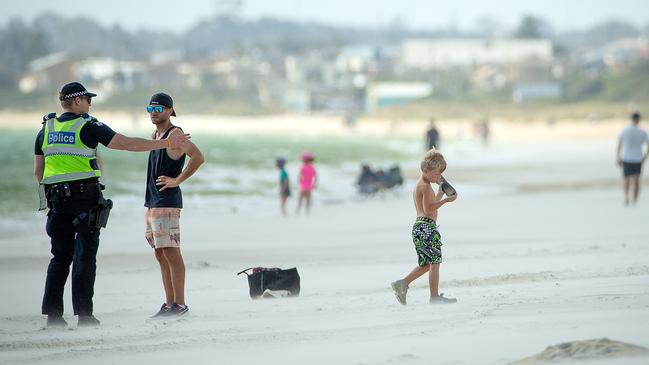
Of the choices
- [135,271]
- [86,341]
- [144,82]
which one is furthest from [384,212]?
[144,82]

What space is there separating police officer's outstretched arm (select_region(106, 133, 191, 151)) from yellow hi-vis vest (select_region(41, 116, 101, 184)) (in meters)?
0.19

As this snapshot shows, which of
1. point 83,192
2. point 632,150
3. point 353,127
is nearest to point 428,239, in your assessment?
point 83,192

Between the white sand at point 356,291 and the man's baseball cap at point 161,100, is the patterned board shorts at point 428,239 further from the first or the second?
the man's baseball cap at point 161,100

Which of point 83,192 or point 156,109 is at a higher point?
point 156,109

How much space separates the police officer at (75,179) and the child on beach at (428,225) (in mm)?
1679

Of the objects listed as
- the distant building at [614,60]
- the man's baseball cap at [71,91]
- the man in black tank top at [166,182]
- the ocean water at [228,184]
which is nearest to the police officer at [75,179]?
the man's baseball cap at [71,91]

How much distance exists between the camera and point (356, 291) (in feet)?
27.0

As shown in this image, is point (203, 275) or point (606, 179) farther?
point (606, 179)

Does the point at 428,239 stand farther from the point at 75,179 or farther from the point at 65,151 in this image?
the point at 65,151

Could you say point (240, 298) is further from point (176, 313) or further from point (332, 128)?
point (332, 128)

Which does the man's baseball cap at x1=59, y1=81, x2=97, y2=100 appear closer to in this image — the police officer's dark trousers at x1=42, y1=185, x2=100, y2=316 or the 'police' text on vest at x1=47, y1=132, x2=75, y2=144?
the 'police' text on vest at x1=47, y1=132, x2=75, y2=144

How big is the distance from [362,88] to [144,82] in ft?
124

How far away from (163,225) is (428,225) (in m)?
1.84

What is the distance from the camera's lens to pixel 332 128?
8669 centimetres
